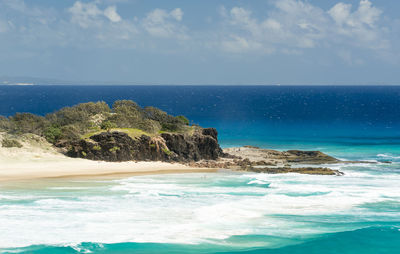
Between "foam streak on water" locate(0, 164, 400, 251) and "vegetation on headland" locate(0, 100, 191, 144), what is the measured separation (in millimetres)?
9898

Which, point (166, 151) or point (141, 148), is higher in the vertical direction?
point (141, 148)

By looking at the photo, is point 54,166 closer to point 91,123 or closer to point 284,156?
point 91,123

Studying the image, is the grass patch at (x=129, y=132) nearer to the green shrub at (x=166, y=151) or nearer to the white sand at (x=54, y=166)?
the green shrub at (x=166, y=151)

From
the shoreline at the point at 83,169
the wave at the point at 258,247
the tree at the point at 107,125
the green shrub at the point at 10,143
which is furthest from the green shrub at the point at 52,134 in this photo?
the wave at the point at 258,247

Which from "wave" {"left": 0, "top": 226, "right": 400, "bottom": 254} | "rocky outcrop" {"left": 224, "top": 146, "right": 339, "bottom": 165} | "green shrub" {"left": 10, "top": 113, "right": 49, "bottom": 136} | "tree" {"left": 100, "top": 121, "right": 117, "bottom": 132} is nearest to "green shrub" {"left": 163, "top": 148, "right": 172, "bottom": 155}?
"tree" {"left": 100, "top": 121, "right": 117, "bottom": 132}

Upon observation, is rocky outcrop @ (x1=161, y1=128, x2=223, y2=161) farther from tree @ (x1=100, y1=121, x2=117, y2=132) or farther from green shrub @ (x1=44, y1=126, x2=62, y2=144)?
green shrub @ (x1=44, y1=126, x2=62, y2=144)

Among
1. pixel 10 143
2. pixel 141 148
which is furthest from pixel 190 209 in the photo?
pixel 10 143

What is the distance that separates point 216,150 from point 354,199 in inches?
722

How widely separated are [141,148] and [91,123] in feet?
18.5

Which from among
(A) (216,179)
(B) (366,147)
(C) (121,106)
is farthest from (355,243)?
(B) (366,147)

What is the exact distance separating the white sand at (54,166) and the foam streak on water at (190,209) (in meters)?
2.97

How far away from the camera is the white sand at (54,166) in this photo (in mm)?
35750

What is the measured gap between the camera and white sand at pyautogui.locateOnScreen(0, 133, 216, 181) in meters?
35.8

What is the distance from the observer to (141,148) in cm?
4216
